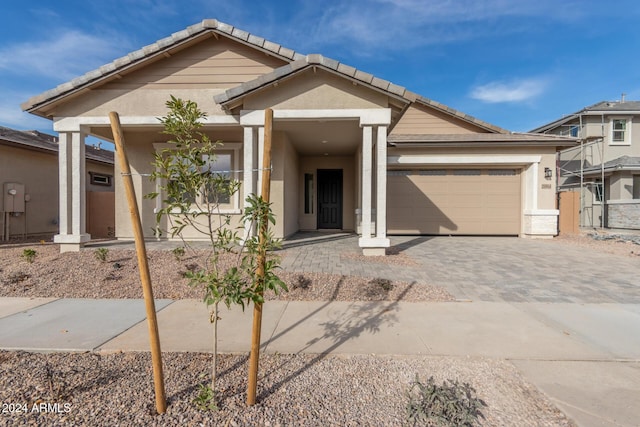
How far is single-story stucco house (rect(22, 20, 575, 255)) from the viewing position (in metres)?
6.88

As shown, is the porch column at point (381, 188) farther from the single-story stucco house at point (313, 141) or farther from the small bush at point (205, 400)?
the small bush at point (205, 400)

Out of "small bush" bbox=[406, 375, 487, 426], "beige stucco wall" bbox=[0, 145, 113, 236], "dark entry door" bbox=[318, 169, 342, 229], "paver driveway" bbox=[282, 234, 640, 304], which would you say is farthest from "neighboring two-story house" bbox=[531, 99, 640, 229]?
"beige stucco wall" bbox=[0, 145, 113, 236]

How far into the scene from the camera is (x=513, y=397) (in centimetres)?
228

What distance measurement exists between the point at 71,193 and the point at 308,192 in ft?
24.8

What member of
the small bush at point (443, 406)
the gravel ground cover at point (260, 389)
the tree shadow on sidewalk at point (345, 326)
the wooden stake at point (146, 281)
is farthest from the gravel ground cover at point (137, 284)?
the small bush at point (443, 406)

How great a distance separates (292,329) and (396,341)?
3.80 feet

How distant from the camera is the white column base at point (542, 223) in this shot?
1050cm

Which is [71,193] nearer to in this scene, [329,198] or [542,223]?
[329,198]

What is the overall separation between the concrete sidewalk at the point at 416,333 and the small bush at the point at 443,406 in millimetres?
659

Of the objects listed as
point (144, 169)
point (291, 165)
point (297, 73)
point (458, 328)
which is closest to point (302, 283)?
point (458, 328)

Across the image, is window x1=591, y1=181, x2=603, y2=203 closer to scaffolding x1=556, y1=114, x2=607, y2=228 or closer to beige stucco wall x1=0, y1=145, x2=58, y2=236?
scaffolding x1=556, y1=114, x2=607, y2=228

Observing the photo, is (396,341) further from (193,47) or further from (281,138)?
(193,47)

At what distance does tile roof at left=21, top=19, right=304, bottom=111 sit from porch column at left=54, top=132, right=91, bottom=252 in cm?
93

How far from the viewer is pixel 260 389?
233 centimetres
